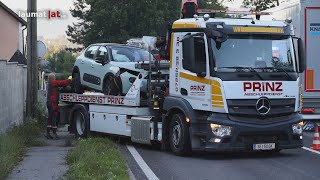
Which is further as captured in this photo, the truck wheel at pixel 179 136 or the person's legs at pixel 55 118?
the person's legs at pixel 55 118

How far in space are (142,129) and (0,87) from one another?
3.61 m

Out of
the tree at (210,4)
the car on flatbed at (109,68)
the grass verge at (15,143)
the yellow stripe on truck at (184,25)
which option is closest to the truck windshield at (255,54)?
the yellow stripe on truck at (184,25)

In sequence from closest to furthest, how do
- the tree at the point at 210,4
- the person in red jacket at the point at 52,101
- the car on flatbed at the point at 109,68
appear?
1. the car on flatbed at the point at 109,68
2. the person in red jacket at the point at 52,101
3. the tree at the point at 210,4

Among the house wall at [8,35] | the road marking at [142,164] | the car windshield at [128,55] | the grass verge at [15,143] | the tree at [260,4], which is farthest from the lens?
the tree at [260,4]

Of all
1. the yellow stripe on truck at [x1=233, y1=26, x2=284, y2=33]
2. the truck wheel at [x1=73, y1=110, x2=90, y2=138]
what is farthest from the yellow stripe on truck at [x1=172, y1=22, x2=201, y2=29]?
the truck wheel at [x1=73, y1=110, x2=90, y2=138]

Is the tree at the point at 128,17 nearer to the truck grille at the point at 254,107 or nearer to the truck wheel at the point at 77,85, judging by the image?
the truck wheel at the point at 77,85

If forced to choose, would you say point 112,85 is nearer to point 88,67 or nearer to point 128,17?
point 88,67

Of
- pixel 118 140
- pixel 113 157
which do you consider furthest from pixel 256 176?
pixel 118 140

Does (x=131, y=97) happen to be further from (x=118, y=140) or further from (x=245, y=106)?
(x=245, y=106)

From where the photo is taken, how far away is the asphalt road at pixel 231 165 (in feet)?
35.3

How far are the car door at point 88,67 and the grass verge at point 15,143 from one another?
2074 mm

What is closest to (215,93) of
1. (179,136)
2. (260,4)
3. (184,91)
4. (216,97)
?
(216,97)

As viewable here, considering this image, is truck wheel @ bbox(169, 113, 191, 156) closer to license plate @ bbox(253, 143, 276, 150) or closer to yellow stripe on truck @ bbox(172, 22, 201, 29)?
license plate @ bbox(253, 143, 276, 150)

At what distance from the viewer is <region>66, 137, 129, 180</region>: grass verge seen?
9766 mm
